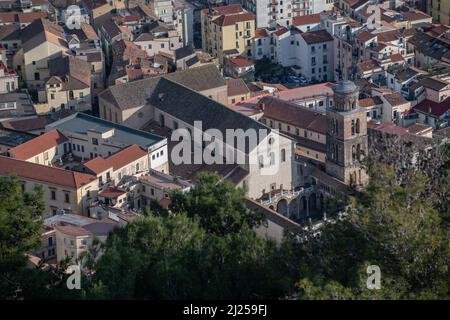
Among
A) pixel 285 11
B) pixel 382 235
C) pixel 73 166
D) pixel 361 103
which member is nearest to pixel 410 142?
pixel 361 103

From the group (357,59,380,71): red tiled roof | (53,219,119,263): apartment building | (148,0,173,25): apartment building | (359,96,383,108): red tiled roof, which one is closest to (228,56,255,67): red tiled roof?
(148,0,173,25): apartment building

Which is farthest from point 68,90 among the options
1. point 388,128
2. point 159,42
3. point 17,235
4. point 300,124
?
point 17,235

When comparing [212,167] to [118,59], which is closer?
[212,167]

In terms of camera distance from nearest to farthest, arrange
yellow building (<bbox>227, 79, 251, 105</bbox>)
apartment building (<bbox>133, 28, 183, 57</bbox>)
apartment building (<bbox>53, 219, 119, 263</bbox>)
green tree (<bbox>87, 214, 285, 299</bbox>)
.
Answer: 1. green tree (<bbox>87, 214, 285, 299</bbox>)
2. apartment building (<bbox>53, 219, 119, 263</bbox>)
3. yellow building (<bbox>227, 79, 251, 105</bbox>)
4. apartment building (<bbox>133, 28, 183, 57</bbox>)

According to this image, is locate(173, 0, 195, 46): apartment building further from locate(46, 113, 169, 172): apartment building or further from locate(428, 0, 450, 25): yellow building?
locate(46, 113, 169, 172): apartment building

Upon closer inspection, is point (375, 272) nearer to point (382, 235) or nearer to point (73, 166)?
point (382, 235)

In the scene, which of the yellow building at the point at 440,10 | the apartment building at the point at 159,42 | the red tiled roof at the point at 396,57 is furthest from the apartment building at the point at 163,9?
Answer: the yellow building at the point at 440,10

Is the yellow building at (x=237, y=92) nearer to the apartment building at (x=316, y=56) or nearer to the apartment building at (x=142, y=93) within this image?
the apartment building at (x=142, y=93)

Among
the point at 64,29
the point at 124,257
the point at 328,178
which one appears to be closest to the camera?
the point at 124,257
